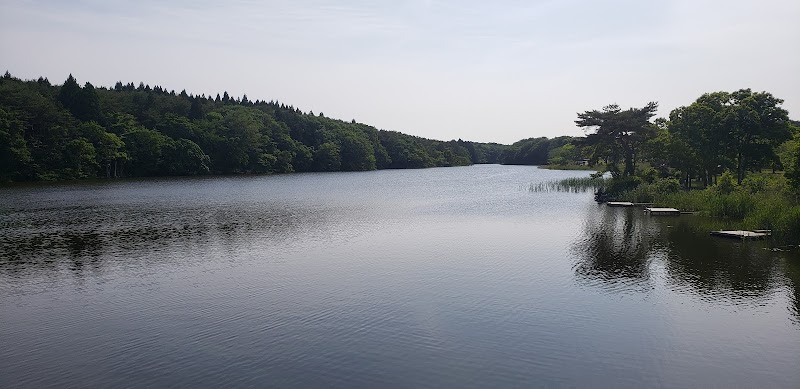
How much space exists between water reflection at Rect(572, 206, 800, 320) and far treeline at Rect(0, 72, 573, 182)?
6673 centimetres

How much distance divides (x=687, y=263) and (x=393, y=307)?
39.5ft

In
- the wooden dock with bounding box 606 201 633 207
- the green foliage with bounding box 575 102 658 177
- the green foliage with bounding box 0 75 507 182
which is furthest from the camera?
the green foliage with bounding box 0 75 507 182

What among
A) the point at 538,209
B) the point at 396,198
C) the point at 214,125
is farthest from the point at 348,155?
the point at 538,209

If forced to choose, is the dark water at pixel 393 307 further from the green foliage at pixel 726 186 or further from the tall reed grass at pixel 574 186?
the tall reed grass at pixel 574 186

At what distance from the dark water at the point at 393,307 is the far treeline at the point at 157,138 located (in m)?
46.1

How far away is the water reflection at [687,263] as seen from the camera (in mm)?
16689

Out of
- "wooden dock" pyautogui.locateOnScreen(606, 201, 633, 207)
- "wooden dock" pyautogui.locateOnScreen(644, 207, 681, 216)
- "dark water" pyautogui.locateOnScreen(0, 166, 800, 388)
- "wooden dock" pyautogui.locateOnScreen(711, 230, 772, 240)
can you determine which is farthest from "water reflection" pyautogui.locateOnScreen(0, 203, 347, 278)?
"wooden dock" pyautogui.locateOnScreen(606, 201, 633, 207)

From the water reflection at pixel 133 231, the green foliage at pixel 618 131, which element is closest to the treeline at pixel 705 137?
the green foliage at pixel 618 131

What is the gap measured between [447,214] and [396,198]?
44.0 ft

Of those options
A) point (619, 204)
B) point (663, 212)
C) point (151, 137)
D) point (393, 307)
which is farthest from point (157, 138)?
point (393, 307)

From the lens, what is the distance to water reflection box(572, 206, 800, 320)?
1669 centimetres

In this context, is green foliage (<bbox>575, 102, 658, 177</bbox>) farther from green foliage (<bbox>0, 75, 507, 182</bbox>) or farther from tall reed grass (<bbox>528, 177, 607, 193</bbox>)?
green foliage (<bbox>0, 75, 507, 182</bbox>)

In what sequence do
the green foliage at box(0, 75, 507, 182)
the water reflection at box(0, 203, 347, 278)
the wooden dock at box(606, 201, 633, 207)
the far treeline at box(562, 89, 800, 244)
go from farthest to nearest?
the green foliage at box(0, 75, 507, 182), the wooden dock at box(606, 201, 633, 207), the far treeline at box(562, 89, 800, 244), the water reflection at box(0, 203, 347, 278)

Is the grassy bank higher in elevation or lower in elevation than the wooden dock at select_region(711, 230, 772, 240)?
higher
